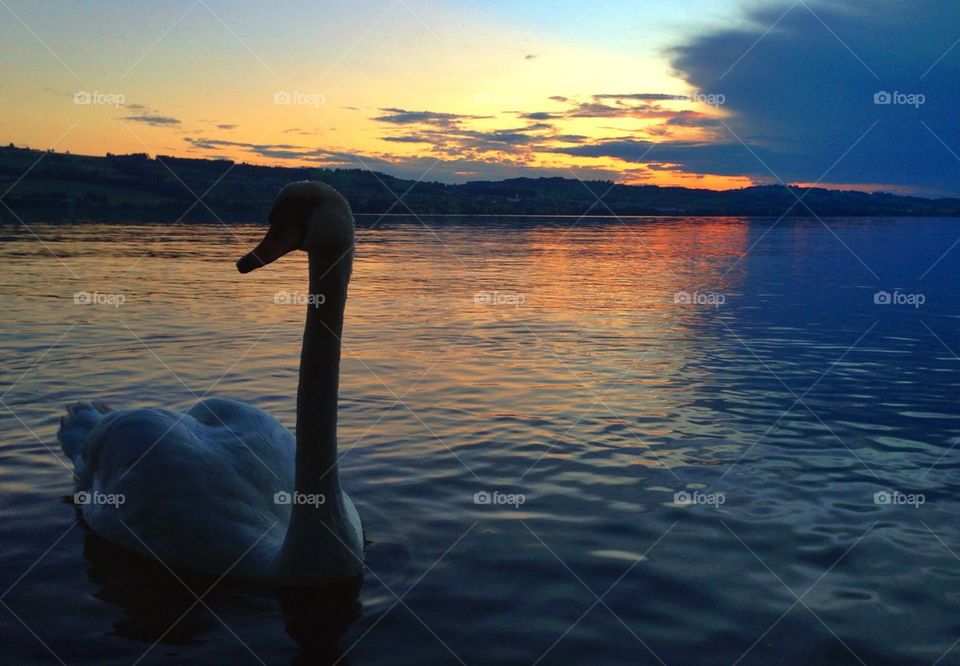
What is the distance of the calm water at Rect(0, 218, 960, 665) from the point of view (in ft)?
20.8

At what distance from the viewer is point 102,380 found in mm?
14336

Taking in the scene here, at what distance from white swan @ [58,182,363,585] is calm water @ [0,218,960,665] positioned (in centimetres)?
29

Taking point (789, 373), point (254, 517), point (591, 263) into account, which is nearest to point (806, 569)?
point (254, 517)

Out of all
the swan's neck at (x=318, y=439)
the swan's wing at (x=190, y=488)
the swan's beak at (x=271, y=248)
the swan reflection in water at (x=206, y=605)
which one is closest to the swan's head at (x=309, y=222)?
the swan's beak at (x=271, y=248)

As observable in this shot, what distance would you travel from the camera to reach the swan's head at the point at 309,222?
6234mm

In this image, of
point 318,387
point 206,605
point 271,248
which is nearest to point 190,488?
point 206,605

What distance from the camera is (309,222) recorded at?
6.34 metres

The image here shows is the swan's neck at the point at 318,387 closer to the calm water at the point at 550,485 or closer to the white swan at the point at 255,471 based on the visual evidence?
Result: the white swan at the point at 255,471

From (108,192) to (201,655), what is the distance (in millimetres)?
101484

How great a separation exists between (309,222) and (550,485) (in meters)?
4.45

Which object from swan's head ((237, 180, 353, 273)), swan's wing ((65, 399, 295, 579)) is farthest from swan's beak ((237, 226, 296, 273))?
swan's wing ((65, 399, 295, 579))

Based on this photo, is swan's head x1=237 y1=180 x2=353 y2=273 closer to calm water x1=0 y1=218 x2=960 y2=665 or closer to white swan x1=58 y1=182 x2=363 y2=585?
white swan x1=58 y1=182 x2=363 y2=585

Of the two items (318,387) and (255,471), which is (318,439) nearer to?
(318,387)

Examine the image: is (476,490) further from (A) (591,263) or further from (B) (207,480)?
(A) (591,263)
